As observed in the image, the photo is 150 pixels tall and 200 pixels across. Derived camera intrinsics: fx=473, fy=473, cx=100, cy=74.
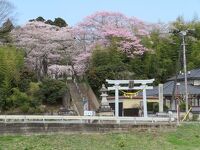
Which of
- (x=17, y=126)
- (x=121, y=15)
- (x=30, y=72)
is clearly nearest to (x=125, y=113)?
(x=30, y=72)

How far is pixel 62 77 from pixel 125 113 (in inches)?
523

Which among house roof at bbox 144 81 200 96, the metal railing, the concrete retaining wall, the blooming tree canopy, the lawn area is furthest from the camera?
the blooming tree canopy

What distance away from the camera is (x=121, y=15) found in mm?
56125

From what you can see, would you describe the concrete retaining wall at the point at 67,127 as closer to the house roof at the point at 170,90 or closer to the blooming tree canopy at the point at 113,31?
the house roof at the point at 170,90

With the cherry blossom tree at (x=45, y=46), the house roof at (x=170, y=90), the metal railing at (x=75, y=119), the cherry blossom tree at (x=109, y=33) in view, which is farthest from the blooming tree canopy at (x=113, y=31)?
the metal railing at (x=75, y=119)

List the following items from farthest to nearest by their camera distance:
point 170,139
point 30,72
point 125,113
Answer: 1. point 30,72
2. point 125,113
3. point 170,139

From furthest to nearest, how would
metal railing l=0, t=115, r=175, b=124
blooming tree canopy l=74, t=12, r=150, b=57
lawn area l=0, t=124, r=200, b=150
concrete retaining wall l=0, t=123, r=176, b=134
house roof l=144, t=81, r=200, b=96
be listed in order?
blooming tree canopy l=74, t=12, r=150, b=57, house roof l=144, t=81, r=200, b=96, metal railing l=0, t=115, r=175, b=124, concrete retaining wall l=0, t=123, r=176, b=134, lawn area l=0, t=124, r=200, b=150

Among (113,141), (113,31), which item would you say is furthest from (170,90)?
(113,141)

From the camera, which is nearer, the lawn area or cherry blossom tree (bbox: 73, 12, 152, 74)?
the lawn area

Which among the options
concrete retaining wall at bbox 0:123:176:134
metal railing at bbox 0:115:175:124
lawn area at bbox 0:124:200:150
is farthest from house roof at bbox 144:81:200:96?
concrete retaining wall at bbox 0:123:176:134

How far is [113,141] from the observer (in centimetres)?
2522

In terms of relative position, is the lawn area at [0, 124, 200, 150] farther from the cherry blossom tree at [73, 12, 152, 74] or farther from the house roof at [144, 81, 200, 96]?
the cherry blossom tree at [73, 12, 152, 74]

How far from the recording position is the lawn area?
2280 cm

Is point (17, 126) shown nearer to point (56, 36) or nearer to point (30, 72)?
point (30, 72)
